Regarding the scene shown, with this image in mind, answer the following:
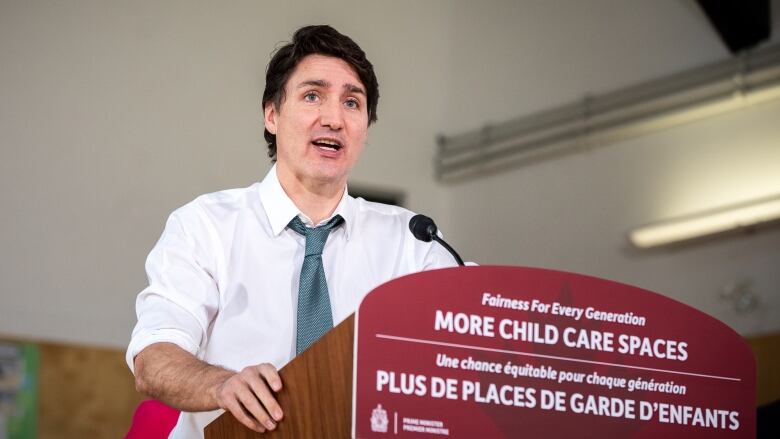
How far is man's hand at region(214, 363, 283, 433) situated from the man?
29 centimetres

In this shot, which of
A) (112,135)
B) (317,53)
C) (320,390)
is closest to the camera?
(320,390)

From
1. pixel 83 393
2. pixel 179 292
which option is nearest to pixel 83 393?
pixel 83 393

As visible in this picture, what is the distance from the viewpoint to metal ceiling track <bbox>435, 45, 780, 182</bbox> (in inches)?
250

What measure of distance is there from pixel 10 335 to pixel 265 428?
16.0ft

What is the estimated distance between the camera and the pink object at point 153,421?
2406 millimetres

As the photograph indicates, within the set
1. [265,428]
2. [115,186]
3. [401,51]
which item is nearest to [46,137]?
[115,186]

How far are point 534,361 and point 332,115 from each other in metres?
1.09

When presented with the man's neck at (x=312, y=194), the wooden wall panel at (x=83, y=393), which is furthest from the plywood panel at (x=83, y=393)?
the man's neck at (x=312, y=194)

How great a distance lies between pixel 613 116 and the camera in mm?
6949

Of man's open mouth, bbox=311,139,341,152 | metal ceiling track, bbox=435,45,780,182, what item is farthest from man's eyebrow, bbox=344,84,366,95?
metal ceiling track, bbox=435,45,780,182

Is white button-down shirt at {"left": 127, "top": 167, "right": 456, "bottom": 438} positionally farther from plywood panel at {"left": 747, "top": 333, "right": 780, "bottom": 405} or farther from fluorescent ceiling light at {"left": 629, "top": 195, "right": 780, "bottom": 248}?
plywood panel at {"left": 747, "top": 333, "right": 780, "bottom": 405}

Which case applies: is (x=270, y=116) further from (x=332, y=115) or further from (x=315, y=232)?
(x=315, y=232)

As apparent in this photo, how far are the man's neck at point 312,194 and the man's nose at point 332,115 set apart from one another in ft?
0.41

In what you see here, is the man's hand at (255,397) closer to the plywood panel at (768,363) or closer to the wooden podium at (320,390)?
the wooden podium at (320,390)
